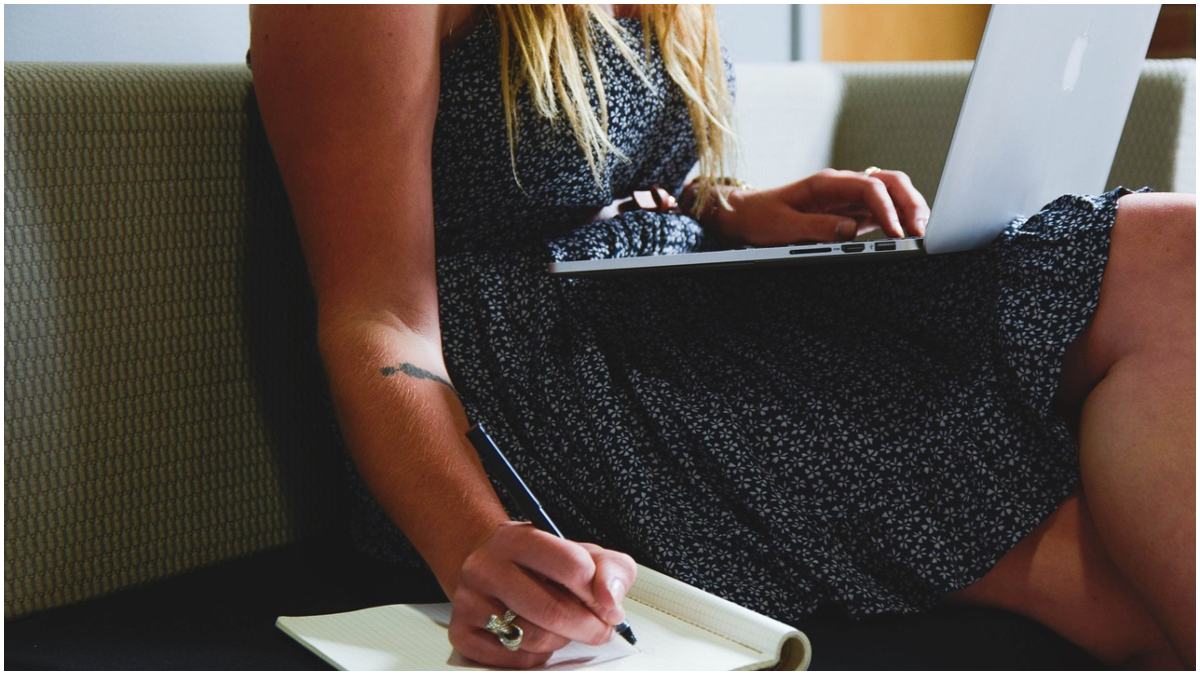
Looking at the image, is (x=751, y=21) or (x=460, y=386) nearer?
(x=460, y=386)

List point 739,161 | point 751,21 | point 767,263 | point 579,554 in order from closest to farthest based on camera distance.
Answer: point 579,554 → point 767,263 → point 739,161 → point 751,21

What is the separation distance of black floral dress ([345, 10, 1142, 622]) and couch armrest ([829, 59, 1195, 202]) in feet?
2.32

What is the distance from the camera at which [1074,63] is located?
0.81 meters

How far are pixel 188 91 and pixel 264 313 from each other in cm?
17

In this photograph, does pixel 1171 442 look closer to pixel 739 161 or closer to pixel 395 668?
pixel 395 668

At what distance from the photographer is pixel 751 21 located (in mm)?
2059

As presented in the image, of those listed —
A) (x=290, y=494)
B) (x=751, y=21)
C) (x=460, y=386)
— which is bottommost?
(x=290, y=494)

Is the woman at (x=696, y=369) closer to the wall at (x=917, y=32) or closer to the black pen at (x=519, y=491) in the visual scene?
the black pen at (x=519, y=491)

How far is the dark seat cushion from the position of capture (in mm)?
712

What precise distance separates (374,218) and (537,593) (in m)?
0.31

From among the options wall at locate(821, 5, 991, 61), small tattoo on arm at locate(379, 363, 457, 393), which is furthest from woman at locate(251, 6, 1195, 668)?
wall at locate(821, 5, 991, 61)

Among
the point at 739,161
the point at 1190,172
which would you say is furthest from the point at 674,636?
the point at 1190,172

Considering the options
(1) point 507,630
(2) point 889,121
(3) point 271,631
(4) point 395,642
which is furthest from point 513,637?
(2) point 889,121

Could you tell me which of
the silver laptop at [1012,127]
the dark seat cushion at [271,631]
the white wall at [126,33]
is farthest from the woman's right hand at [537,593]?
the white wall at [126,33]
